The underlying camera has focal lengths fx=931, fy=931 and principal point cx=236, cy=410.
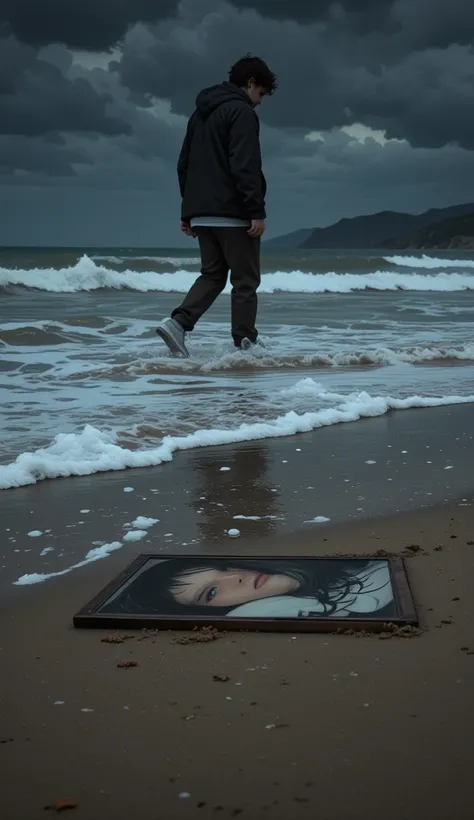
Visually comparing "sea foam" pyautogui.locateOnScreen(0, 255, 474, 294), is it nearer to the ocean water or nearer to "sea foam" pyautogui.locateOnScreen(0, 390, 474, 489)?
the ocean water

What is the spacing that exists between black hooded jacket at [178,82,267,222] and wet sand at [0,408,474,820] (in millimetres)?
3703

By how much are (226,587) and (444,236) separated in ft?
291

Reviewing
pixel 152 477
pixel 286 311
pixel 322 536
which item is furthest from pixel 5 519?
pixel 286 311

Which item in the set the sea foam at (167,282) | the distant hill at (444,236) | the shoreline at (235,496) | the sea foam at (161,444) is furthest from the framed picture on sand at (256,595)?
the distant hill at (444,236)

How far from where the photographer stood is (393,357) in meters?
6.21

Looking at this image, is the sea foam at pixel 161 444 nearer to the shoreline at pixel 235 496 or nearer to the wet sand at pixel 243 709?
the shoreline at pixel 235 496

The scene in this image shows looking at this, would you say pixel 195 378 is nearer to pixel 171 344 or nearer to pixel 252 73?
pixel 171 344

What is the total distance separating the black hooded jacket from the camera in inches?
225

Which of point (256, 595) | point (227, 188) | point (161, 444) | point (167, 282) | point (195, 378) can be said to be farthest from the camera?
Answer: point (167, 282)

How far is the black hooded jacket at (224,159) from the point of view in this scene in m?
5.73

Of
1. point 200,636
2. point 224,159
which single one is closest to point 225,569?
point 200,636

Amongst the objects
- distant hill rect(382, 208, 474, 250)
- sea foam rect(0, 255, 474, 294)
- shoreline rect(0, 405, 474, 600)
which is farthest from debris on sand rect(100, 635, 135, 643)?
distant hill rect(382, 208, 474, 250)

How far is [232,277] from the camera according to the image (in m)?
5.98

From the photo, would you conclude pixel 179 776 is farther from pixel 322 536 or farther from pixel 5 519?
pixel 5 519
